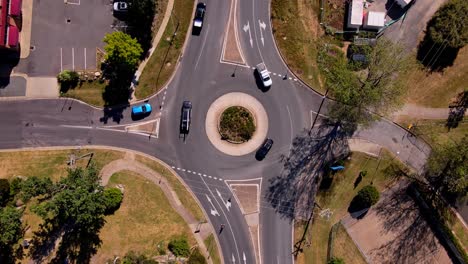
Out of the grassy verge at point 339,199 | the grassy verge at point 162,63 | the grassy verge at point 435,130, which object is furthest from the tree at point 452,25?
the grassy verge at point 162,63

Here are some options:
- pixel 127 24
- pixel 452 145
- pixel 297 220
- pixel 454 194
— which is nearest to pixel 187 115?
pixel 127 24

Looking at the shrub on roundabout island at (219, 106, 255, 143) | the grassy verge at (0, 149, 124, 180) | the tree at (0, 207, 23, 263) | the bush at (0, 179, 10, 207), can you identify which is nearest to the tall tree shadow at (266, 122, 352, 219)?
the shrub on roundabout island at (219, 106, 255, 143)

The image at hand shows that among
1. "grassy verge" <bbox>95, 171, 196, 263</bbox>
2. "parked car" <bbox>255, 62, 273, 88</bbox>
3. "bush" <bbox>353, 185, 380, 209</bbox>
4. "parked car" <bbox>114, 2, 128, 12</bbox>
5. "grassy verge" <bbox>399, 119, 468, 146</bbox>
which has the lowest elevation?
"bush" <bbox>353, 185, 380, 209</bbox>

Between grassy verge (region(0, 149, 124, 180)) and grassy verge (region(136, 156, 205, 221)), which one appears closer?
grassy verge (region(0, 149, 124, 180))

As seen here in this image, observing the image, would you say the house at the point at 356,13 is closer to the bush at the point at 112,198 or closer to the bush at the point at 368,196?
the bush at the point at 368,196

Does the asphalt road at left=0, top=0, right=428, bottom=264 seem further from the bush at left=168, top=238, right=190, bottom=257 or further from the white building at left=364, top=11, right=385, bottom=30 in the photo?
the white building at left=364, top=11, right=385, bottom=30

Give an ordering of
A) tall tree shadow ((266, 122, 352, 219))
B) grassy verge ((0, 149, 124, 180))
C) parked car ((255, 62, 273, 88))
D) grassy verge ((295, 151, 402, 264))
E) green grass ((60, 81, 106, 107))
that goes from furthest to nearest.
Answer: grassy verge ((295, 151, 402, 264)) → tall tree shadow ((266, 122, 352, 219)) → parked car ((255, 62, 273, 88)) → green grass ((60, 81, 106, 107)) → grassy verge ((0, 149, 124, 180))
